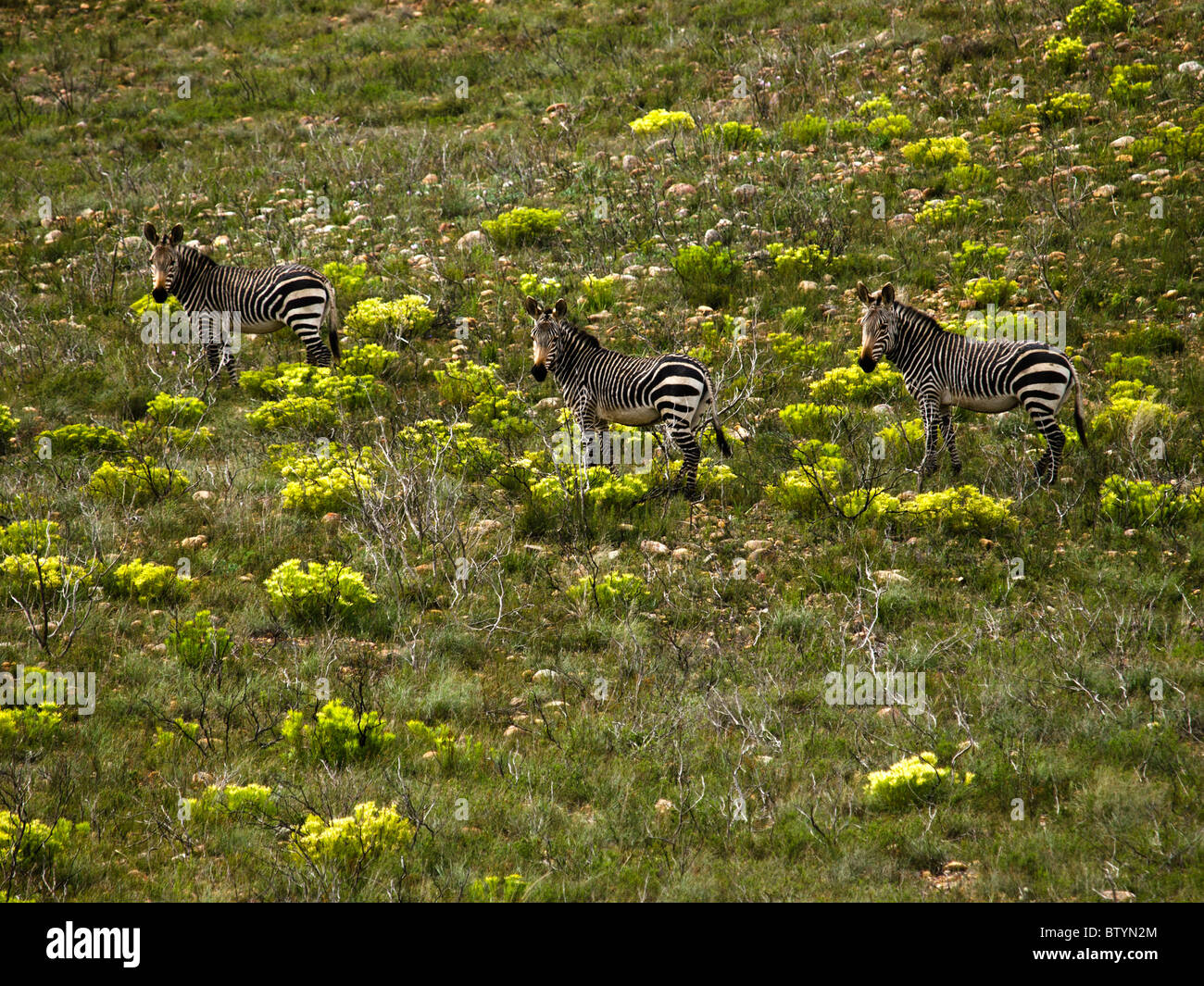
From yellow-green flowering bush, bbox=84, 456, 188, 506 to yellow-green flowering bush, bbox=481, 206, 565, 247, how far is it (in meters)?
6.97

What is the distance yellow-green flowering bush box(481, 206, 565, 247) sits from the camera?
609 inches

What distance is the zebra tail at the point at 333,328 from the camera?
1288 centimetres

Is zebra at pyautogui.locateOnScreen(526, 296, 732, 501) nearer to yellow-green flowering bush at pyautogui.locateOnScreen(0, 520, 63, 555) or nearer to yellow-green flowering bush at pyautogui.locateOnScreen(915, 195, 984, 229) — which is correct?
yellow-green flowering bush at pyautogui.locateOnScreen(0, 520, 63, 555)

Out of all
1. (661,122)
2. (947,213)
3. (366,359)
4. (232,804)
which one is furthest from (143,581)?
(661,122)

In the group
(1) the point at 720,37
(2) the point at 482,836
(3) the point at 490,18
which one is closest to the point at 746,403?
(2) the point at 482,836

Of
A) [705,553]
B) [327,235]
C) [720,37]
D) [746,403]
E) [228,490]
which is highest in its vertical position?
[720,37]

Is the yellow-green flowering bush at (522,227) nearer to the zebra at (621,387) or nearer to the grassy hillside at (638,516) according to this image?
the grassy hillside at (638,516)

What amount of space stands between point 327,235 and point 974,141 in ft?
33.4

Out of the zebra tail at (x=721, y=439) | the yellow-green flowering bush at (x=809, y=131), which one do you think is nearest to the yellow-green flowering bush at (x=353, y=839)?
the zebra tail at (x=721, y=439)

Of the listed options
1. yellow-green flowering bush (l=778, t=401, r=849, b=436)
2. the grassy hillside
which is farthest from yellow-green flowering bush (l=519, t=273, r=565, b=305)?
yellow-green flowering bush (l=778, t=401, r=849, b=436)

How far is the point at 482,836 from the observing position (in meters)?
6.09

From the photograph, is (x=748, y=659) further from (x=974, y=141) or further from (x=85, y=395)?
(x=974, y=141)
